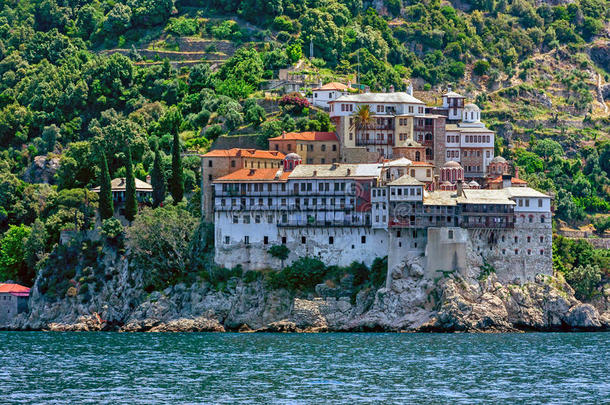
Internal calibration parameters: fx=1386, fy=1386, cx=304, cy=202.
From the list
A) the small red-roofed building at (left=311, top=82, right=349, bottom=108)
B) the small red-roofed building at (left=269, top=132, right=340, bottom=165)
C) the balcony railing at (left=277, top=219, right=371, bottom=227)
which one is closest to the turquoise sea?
the balcony railing at (left=277, top=219, right=371, bottom=227)

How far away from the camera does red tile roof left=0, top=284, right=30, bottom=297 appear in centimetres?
11994

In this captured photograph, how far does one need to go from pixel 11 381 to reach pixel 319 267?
124ft

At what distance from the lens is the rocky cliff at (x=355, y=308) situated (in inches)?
4188

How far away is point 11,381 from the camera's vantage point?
78000 mm

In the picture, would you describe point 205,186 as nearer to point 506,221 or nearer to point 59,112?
point 506,221

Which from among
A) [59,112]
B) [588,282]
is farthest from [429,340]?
[59,112]

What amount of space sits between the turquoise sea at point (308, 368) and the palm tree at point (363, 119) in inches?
938

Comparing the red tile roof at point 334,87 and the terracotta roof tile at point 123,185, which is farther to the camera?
the red tile roof at point 334,87

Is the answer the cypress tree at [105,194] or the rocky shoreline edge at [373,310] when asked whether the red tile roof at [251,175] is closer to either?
the rocky shoreline edge at [373,310]

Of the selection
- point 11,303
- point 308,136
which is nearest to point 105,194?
point 11,303

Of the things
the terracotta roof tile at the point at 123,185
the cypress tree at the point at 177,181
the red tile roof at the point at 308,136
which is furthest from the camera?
the terracotta roof tile at the point at 123,185

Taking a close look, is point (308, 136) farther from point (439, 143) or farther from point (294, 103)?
point (439, 143)

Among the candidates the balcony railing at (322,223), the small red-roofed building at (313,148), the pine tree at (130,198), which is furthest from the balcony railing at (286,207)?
the small red-roofed building at (313,148)

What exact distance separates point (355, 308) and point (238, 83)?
4072cm
